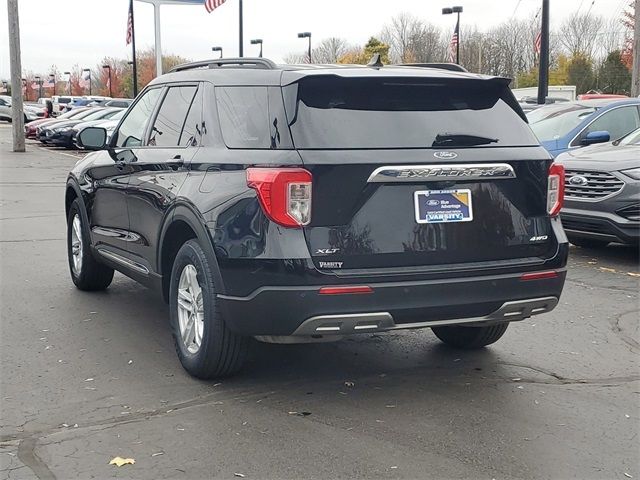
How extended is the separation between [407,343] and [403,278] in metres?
1.63

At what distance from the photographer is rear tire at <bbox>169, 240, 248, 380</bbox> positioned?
4.52 m

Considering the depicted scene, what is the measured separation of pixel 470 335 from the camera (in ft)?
17.9

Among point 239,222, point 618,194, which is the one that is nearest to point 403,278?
point 239,222

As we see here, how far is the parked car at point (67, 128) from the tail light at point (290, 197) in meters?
26.4

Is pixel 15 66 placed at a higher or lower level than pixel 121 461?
higher

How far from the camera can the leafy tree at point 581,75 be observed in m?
62.1

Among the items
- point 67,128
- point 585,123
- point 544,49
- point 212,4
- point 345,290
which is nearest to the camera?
point 345,290

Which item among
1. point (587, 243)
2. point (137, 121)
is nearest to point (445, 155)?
point (137, 121)

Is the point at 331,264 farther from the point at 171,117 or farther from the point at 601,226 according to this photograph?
the point at 601,226

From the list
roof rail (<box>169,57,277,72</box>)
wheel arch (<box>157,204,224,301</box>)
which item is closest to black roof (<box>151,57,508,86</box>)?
roof rail (<box>169,57,277,72</box>)

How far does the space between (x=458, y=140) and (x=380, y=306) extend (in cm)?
104

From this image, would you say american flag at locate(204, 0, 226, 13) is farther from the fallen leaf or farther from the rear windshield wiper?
the fallen leaf

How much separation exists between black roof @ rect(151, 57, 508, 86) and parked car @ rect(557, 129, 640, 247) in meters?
3.91

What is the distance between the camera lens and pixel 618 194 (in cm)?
848
